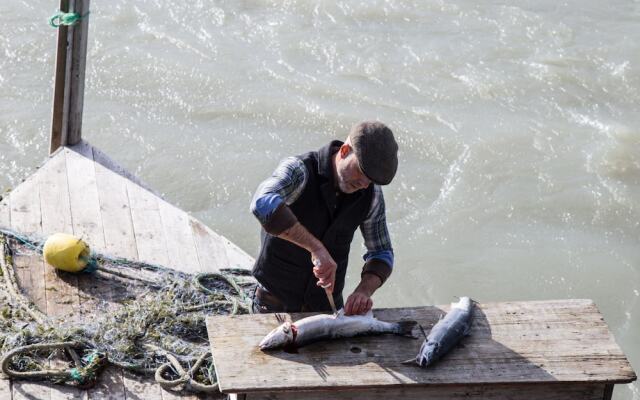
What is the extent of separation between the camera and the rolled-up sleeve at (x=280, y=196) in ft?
13.0

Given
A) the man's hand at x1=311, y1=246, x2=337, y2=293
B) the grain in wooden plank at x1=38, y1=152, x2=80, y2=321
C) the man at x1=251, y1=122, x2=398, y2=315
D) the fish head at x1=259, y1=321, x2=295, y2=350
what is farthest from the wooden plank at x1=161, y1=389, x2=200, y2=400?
the man's hand at x1=311, y1=246, x2=337, y2=293

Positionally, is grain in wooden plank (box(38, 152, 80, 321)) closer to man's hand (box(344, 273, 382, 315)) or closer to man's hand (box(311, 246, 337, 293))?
man's hand (box(344, 273, 382, 315))

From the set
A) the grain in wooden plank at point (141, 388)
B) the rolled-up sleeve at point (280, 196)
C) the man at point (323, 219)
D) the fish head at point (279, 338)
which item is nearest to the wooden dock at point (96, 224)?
the grain in wooden plank at point (141, 388)

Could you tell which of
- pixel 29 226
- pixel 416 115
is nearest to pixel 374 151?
pixel 29 226

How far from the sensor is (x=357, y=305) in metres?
4.36

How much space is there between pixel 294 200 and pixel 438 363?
973 millimetres

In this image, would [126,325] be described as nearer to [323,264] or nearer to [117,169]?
[323,264]

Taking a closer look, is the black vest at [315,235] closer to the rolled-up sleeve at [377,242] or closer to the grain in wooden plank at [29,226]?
the rolled-up sleeve at [377,242]

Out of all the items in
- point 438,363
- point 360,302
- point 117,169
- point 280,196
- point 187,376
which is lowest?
point 187,376

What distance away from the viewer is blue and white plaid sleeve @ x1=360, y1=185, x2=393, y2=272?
4.46 meters

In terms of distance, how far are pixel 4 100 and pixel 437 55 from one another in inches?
195

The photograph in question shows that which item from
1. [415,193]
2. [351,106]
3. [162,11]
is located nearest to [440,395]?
[415,193]

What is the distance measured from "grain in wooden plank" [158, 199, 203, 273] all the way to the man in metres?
1.27

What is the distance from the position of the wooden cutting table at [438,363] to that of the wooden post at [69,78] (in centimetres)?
317
